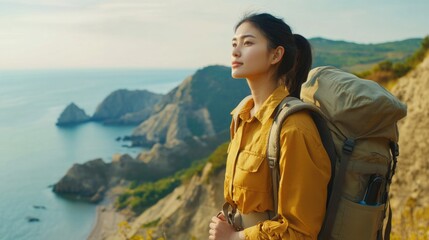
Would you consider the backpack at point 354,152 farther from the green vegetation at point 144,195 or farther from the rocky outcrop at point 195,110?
the rocky outcrop at point 195,110

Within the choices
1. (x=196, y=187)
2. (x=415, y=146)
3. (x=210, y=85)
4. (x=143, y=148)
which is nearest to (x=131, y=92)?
(x=210, y=85)

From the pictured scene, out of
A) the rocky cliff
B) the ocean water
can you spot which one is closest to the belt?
the rocky cliff

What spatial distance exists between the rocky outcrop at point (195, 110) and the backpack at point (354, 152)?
96.3 meters

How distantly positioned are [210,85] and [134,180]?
64.7 m

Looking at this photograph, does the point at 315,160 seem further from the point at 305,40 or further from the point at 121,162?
the point at 121,162

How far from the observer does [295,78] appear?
2607 millimetres

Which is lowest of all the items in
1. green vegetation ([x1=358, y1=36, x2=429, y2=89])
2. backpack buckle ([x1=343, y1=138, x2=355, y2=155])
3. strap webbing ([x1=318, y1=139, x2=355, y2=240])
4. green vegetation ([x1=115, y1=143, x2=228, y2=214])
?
green vegetation ([x1=115, y1=143, x2=228, y2=214])

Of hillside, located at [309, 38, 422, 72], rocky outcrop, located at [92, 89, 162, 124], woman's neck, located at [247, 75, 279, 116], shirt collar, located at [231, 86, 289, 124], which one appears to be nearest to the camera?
shirt collar, located at [231, 86, 289, 124]

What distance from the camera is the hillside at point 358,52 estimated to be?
411 feet

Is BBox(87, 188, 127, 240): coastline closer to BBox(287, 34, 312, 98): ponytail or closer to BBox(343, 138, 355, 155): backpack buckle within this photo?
BBox(287, 34, 312, 98): ponytail

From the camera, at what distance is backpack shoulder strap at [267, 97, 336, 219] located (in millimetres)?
2141

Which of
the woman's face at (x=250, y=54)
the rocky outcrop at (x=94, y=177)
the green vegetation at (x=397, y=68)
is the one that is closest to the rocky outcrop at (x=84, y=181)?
the rocky outcrop at (x=94, y=177)

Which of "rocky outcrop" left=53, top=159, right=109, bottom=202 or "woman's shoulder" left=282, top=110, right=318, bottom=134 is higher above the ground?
"woman's shoulder" left=282, top=110, right=318, bottom=134

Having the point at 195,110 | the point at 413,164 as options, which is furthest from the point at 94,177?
the point at 413,164
